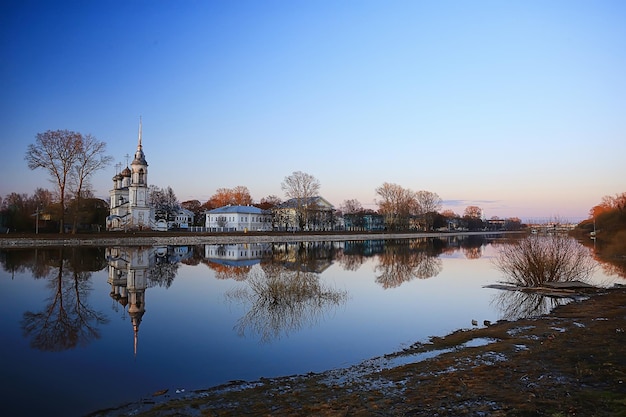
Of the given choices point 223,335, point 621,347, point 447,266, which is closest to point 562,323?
point 621,347

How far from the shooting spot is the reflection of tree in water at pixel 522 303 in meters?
16.0

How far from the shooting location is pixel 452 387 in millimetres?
7383

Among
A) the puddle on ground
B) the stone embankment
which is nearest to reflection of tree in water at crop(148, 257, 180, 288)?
the puddle on ground

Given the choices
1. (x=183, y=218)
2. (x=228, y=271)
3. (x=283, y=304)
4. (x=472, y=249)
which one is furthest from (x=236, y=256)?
(x=183, y=218)

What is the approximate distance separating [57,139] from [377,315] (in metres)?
54.5

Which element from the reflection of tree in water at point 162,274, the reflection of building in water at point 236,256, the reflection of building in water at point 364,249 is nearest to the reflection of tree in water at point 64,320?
the reflection of tree in water at point 162,274

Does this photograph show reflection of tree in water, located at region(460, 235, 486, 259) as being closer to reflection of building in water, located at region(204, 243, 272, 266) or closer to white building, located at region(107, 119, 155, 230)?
reflection of building in water, located at region(204, 243, 272, 266)

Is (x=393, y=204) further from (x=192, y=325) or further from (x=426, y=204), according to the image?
(x=192, y=325)

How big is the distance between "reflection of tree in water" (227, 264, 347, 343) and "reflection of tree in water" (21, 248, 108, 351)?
4463mm

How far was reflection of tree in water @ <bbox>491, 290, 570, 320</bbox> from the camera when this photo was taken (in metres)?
16.0

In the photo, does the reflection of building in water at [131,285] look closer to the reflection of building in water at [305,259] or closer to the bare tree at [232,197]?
the reflection of building in water at [305,259]

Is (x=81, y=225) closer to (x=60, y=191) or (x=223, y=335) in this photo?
(x=60, y=191)

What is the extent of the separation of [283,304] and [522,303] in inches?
374

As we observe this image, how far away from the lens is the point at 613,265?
111ft
